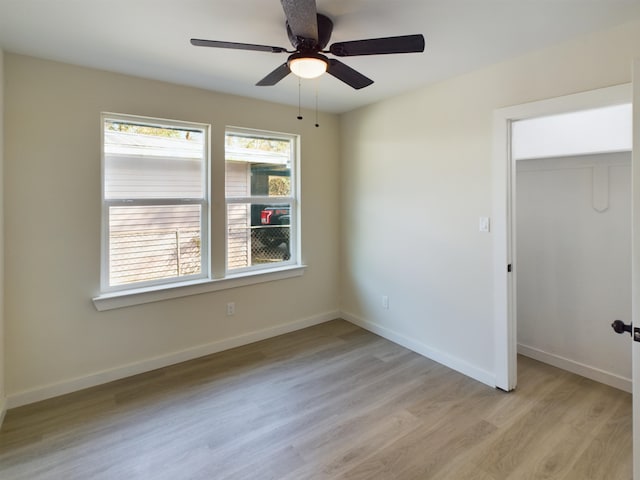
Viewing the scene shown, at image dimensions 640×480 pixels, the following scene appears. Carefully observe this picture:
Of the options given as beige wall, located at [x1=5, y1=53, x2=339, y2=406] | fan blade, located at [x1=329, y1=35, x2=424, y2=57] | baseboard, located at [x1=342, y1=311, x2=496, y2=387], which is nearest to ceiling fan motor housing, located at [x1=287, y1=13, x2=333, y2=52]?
fan blade, located at [x1=329, y1=35, x2=424, y2=57]

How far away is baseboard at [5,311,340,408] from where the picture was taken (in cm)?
244

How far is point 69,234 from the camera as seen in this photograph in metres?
2.53

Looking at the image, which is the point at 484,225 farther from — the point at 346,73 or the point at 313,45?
the point at 313,45

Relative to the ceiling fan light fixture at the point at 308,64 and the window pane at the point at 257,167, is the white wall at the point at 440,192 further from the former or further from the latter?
the ceiling fan light fixture at the point at 308,64

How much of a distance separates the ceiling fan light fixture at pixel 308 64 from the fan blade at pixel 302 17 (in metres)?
0.09

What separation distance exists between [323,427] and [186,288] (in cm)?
168

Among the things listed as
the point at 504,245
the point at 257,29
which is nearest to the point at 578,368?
the point at 504,245

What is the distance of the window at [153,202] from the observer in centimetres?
275

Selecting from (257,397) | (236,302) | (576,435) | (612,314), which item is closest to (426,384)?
(576,435)

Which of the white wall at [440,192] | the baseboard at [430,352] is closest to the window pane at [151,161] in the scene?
the white wall at [440,192]

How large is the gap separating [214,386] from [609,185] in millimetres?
3463

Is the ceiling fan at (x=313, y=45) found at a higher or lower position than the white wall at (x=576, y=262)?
higher

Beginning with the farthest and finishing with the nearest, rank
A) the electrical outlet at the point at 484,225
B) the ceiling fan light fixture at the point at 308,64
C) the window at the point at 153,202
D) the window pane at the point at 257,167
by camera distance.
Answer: the window pane at the point at 257,167 → the window at the point at 153,202 → the electrical outlet at the point at 484,225 → the ceiling fan light fixture at the point at 308,64

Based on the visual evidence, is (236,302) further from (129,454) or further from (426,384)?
(426,384)
